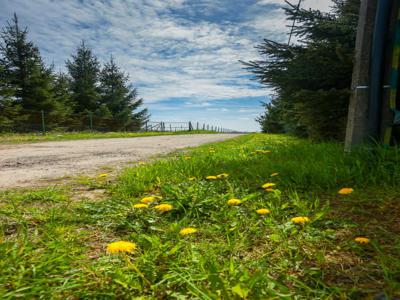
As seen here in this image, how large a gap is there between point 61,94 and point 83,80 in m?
2.63

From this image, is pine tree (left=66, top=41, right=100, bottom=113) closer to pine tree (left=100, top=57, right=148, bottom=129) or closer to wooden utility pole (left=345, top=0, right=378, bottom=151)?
pine tree (left=100, top=57, right=148, bottom=129)

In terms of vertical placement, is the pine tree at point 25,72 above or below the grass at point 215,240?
above

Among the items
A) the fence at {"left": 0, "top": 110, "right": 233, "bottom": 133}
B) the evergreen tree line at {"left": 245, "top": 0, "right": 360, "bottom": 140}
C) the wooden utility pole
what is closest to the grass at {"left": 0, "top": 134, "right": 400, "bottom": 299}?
the wooden utility pole

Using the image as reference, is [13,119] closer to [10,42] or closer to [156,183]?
[10,42]

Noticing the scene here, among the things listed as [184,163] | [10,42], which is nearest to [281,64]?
[184,163]

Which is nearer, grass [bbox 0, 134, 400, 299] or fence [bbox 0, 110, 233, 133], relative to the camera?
grass [bbox 0, 134, 400, 299]

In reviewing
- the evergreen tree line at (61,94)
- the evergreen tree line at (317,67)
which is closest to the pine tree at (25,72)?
the evergreen tree line at (61,94)

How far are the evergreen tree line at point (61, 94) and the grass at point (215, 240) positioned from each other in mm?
20056

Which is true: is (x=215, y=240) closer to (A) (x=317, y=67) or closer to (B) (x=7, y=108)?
(A) (x=317, y=67)

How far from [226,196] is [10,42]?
24874 millimetres

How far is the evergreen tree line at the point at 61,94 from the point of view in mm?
20016

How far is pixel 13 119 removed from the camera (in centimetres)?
1925

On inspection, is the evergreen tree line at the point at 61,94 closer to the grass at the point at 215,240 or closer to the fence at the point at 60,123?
the fence at the point at 60,123

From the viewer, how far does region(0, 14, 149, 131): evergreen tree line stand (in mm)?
20016
